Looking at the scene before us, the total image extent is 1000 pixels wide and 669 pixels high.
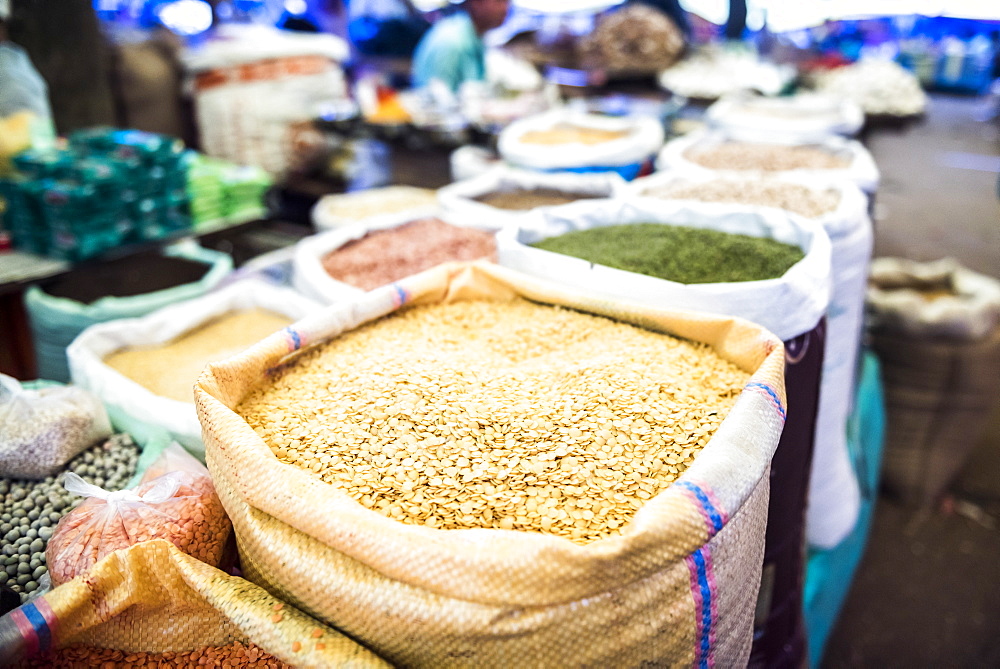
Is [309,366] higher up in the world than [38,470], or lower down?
higher up

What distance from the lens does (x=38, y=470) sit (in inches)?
36.6

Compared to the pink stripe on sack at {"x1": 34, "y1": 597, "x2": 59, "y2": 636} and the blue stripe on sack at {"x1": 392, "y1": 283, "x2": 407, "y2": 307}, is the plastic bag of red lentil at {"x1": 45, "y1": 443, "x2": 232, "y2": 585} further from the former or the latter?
the blue stripe on sack at {"x1": 392, "y1": 283, "x2": 407, "y2": 307}

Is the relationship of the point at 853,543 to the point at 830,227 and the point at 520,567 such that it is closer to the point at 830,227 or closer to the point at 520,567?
the point at 830,227

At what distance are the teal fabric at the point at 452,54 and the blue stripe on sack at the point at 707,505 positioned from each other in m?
4.14

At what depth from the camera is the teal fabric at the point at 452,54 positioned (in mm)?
4387

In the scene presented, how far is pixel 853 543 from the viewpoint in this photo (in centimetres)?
181

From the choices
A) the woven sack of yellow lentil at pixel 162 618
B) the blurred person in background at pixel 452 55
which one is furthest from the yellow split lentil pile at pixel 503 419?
the blurred person in background at pixel 452 55

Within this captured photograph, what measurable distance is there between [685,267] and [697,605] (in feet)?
2.06

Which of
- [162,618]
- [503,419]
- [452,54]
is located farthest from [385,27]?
[162,618]

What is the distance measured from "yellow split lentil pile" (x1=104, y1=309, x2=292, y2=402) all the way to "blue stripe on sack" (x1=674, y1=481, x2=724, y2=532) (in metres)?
0.76

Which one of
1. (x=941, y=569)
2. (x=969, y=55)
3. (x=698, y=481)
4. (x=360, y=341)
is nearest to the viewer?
(x=698, y=481)

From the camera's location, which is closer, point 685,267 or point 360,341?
point 360,341

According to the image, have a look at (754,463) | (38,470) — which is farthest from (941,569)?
(38,470)

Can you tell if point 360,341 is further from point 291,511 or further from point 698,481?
point 698,481
